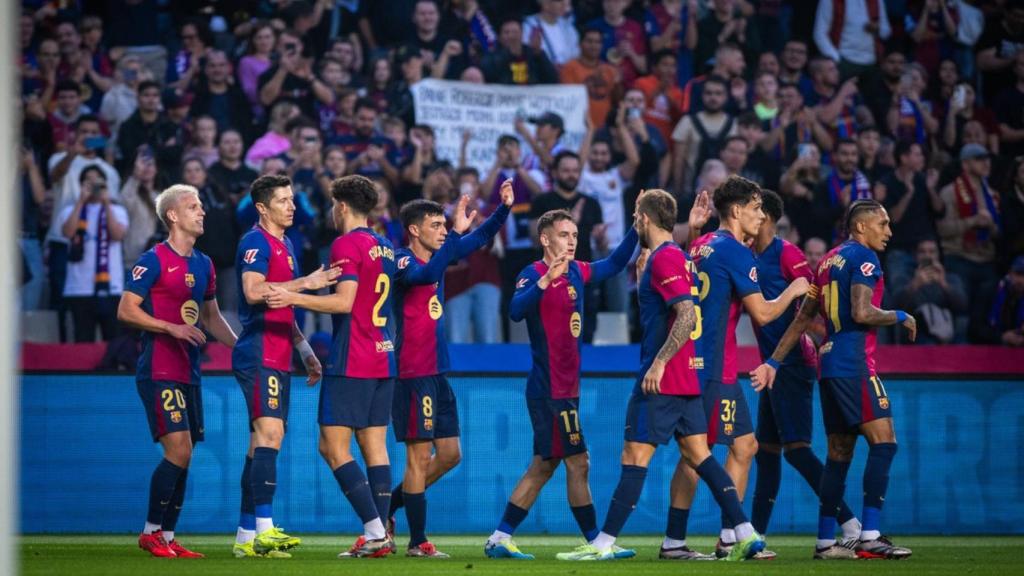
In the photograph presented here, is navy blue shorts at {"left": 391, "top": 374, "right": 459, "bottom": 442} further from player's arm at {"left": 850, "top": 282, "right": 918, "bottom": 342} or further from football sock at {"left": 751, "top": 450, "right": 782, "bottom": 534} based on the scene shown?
player's arm at {"left": 850, "top": 282, "right": 918, "bottom": 342}

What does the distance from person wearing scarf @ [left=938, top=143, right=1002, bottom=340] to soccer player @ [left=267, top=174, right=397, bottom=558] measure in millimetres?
9071

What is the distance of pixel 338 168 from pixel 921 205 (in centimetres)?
693

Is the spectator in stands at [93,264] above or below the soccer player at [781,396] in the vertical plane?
above

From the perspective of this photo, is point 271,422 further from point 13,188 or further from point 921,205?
point 921,205

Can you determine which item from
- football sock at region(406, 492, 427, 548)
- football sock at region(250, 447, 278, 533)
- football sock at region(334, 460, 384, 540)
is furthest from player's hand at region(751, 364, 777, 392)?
football sock at region(250, 447, 278, 533)

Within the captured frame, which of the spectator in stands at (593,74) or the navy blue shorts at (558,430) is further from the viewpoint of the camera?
the spectator in stands at (593,74)

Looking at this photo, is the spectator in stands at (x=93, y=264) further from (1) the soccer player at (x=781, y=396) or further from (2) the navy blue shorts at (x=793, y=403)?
(2) the navy blue shorts at (x=793, y=403)

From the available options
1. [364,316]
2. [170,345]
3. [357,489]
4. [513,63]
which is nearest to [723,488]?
[357,489]

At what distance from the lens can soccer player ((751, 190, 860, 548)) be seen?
10383 mm

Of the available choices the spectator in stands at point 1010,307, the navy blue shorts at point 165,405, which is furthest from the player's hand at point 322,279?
the spectator in stands at point 1010,307

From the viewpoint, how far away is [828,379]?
9.73m

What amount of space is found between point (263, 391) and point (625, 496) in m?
2.54

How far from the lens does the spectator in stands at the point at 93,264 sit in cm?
1500

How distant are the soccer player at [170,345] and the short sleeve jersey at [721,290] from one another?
350 cm
